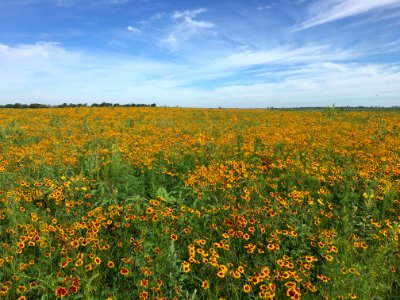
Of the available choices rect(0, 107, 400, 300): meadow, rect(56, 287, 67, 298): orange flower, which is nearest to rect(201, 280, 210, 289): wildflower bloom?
rect(0, 107, 400, 300): meadow

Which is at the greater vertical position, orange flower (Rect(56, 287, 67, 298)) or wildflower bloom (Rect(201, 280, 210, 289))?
orange flower (Rect(56, 287, 67, 298))

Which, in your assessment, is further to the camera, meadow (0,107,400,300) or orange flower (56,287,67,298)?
meadow (0,107,400,300)

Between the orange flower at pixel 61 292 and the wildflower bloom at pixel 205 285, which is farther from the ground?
the orange flower at pixel 61 292

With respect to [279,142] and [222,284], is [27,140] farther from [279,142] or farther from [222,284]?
[222,284]

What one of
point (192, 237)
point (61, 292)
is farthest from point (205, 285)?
point (61, 292)

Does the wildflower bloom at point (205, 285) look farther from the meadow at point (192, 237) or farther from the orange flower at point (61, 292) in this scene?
the orange flower at point (61, 292)

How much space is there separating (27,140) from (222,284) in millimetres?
9518

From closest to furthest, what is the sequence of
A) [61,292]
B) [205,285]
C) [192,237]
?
[61,292] → [205,285] → [192,237]

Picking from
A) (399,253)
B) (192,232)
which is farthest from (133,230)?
(399,253)

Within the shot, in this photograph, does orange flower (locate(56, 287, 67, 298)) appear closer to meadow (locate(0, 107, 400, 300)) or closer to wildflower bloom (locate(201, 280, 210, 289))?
meadow (locate(0, 107, 400, 300))

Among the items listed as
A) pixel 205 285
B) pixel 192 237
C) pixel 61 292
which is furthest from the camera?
pixel 192 237

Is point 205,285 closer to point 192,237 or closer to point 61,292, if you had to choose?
point 192,237

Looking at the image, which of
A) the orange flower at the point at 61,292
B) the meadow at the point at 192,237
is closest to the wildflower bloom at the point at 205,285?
the meadow at the point at 192,237

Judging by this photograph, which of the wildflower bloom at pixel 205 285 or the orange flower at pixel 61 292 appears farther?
the wildflower bloom at pixel 205 285
